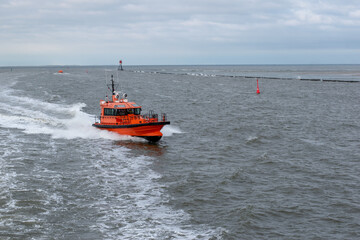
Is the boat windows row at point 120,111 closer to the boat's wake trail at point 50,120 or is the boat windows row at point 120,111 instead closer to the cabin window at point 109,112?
the cabin window at point 109,112

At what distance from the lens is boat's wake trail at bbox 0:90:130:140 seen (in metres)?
36.2

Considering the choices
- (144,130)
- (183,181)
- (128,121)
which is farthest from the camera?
(128,121)

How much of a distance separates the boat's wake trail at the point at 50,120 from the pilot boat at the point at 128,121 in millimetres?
844

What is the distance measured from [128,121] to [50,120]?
1271cm

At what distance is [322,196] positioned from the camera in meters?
20.4

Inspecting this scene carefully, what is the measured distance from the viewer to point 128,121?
34281 mm

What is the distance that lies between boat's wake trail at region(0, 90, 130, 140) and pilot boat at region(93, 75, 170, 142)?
Result: 0.84 m

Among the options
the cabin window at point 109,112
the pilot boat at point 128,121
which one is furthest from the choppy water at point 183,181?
the cabin window at point 109,112

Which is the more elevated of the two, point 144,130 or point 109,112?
point 109,112

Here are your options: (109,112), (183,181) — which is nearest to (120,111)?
(109,112)

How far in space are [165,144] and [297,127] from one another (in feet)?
49.3

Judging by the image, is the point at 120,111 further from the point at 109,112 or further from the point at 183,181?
the point at 183,181

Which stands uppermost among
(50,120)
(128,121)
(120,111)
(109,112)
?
(120,111)

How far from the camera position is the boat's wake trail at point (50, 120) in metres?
36.2
